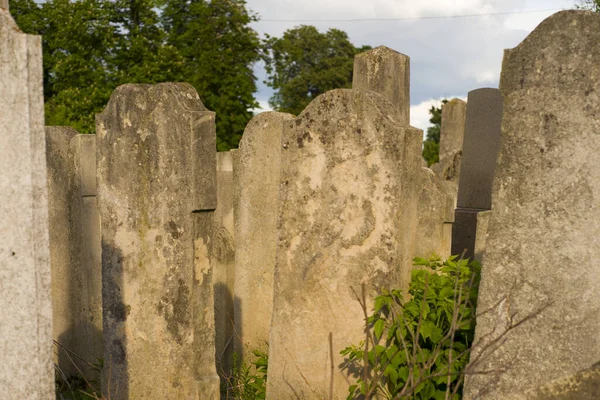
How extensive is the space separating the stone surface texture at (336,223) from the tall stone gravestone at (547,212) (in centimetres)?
77

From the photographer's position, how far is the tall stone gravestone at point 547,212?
15.8ft

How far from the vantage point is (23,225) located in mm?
3262

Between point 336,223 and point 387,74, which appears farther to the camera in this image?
point 387,74

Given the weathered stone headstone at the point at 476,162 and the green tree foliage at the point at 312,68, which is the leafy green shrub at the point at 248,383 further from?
the green tree foliage at the point at 312,68

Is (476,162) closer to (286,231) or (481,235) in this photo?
(481,235)

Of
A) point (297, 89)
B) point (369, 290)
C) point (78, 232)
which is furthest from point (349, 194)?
point (297, 89)

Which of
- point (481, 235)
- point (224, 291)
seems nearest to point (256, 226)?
point (224, 291)

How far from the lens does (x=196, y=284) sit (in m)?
6.22

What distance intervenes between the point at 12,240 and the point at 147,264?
3.02 meters

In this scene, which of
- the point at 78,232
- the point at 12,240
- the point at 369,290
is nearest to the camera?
the point at 12,240

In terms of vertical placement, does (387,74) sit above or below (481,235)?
above

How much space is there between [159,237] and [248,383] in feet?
5.86

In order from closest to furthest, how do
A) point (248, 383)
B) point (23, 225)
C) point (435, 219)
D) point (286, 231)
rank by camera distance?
point (23, 225), point (286, 231), point (248, 383), point (435, 219)

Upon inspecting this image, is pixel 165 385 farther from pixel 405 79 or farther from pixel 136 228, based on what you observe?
pixel 405 79
